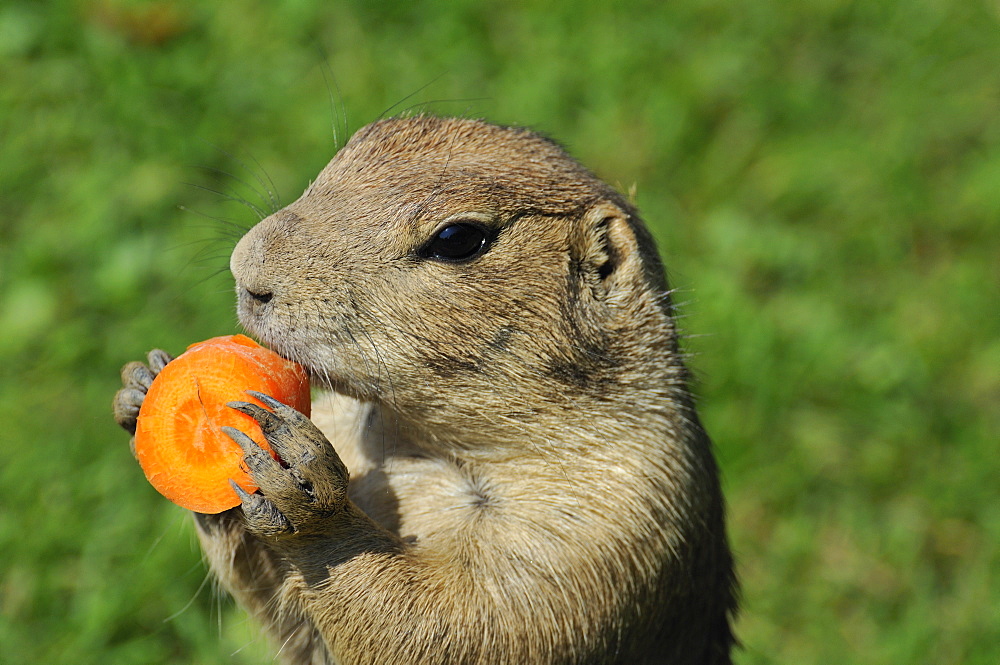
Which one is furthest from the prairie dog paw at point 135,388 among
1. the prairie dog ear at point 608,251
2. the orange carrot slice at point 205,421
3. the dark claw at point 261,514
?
the prairie dog ear at point 608,251

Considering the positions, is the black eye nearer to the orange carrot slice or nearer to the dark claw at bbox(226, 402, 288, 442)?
the orange carrot slice

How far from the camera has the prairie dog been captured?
283 centimetres

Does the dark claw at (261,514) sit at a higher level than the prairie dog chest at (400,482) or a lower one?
higher

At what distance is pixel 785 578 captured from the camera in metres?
5.17

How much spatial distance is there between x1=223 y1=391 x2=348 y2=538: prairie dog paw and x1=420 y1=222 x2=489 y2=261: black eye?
22.8 inches

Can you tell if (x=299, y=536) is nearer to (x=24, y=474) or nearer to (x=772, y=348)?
(x=24, y=474)

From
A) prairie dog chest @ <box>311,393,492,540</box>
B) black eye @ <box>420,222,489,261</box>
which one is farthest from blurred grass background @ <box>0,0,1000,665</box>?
black eye @ <box>420,222,489,261</box>

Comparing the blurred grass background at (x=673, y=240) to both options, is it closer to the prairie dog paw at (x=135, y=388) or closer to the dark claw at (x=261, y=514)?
the prairie dog paw at (x=135, y=388)

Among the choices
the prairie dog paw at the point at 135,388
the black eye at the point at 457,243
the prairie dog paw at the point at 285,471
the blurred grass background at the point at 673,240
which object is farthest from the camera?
the blurred grass background at the point at 673,240

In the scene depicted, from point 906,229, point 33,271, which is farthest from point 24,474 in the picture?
point 906,229

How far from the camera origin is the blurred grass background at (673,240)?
191 inches

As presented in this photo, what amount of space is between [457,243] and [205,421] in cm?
83

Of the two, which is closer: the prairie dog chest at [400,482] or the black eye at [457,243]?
the black eye at [457,243]

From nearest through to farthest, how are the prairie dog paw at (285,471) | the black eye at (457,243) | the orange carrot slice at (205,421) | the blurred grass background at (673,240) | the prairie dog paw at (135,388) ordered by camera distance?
the prairie dog paw at (285,471)
the orange carrot slice at (205,421)
the black eye at (457,243)
the prairie dog paw at (135,388)
the blurred grass background at (673,240)
